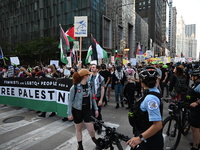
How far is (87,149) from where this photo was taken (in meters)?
3.56

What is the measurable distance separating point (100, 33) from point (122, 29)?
11385mm

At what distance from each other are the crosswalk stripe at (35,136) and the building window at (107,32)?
2994 cm

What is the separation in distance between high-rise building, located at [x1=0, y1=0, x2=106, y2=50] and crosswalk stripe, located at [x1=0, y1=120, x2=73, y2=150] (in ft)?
85.9

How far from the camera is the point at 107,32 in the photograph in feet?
116

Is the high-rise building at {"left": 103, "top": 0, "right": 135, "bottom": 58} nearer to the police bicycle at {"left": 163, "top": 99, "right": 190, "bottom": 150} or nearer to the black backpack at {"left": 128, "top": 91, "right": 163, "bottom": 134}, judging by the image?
the police bicycle at {"left": 163, "top": 99, "right": 190, "bottom": 150}

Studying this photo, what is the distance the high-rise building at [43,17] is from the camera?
30.4 meters

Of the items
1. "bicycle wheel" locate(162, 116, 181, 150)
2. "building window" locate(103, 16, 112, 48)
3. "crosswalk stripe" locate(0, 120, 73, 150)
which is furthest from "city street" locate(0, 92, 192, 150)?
"building window" locate(103, 16, 112, 48)

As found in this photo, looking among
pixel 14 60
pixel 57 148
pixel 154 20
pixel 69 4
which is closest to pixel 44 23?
pixel 69 4

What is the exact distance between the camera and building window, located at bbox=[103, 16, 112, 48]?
1336 inches

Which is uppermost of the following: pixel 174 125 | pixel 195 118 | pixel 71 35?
pixel 71 35

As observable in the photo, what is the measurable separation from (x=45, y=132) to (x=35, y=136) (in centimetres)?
30

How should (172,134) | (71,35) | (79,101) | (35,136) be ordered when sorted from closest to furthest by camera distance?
(79,101) < (172,134) < (35,136) < (71,35)

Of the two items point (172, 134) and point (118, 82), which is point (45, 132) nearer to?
point (172, 134)

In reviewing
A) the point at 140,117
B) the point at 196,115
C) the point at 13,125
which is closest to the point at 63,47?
the point at 13,125
